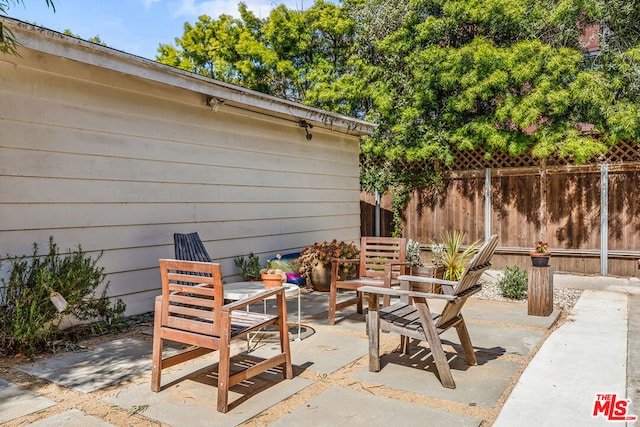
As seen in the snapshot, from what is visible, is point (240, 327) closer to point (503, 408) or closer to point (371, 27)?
point (503, 408)

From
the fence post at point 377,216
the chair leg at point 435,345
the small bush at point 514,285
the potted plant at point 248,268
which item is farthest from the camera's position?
the fence post at point 377,216

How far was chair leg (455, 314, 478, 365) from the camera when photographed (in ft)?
10.7

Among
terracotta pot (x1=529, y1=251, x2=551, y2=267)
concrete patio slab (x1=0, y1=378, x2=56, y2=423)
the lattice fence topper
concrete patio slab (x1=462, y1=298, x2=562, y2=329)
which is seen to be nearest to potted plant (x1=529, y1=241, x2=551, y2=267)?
terracotta pot (x1=529, y1=251, x2=551, y2=267)

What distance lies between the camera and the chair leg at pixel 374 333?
3.19 meters

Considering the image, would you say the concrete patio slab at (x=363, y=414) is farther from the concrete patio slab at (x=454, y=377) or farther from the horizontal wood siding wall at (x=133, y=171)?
the horizontal wood siding wall at (x=133, y=171)

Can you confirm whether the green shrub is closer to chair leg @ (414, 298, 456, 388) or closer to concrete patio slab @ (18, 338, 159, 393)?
concrete patio slab @ (18, 338, 159, 393)

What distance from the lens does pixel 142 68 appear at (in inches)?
174

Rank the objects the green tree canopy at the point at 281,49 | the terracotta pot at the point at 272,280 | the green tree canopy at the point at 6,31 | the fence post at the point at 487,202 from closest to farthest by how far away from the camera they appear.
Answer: the green tree canopy at the point at 6,31
the terracotta pot at the point at 272,280
the fence post at the point at 487,202
the green tree canopy at the point at 281,49

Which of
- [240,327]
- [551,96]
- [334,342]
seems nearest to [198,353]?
[240,327]

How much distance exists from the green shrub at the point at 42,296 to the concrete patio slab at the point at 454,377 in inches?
98.5

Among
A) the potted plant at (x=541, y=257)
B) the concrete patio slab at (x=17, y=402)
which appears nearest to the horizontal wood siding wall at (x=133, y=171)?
the concrete patio slab at (x=17, y=402)

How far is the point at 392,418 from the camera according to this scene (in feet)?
8.18

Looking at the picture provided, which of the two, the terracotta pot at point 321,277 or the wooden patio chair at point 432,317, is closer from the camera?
the wooden patio chair at point 432,317

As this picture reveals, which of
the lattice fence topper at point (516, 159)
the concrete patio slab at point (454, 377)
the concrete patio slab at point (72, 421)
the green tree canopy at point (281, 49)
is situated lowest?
the concrete patio slab at point (72, 421)
